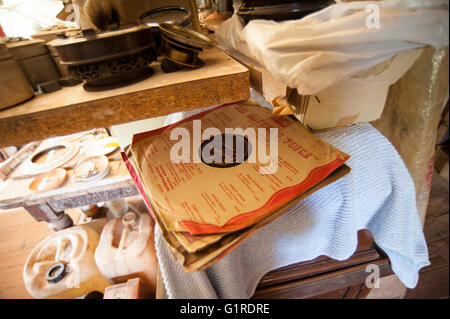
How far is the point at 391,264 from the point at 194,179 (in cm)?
63

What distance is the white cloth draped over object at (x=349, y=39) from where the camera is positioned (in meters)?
0.29

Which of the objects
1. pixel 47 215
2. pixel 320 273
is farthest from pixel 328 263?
pixel 47 215

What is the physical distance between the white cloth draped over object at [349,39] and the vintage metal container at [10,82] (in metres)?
0.40

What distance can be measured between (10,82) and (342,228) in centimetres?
70

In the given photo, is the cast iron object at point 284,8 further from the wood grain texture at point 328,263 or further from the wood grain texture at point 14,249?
the wood grain texture at point 14,249

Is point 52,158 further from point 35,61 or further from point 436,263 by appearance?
point 436,263

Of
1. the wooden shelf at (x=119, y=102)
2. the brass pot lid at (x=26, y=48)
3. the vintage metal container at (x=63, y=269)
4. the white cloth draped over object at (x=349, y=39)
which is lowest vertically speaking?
the vintage metal container at (x=63, y=269)

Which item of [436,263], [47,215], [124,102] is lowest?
[436,263]

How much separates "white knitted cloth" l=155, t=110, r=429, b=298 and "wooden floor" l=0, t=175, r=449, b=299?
515 millimetres

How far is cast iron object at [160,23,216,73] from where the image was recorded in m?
0.36

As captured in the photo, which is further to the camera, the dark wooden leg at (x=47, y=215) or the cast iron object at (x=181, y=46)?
the dark wooden leg at (x=47, y=215)

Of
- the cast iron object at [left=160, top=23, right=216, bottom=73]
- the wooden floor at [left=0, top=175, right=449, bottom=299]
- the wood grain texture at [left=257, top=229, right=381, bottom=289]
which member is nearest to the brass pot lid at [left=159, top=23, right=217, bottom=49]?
the cast iron object at [left=160, top=23, right=216, bottom=73]

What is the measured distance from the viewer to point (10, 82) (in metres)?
0.34

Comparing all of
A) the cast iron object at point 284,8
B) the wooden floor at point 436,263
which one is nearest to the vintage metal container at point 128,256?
the cast iron object at point 284,8
